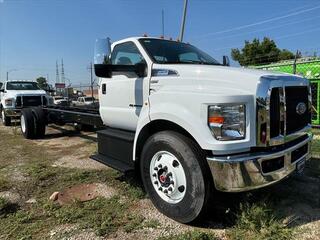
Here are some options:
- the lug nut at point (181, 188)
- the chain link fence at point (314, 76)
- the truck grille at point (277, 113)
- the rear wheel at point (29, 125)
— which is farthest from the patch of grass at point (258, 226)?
the rear wheel at point (29, 125)

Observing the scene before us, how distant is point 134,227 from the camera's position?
3867 mm

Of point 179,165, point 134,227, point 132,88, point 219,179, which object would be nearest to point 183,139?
point 179,165

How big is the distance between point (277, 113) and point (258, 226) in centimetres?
119

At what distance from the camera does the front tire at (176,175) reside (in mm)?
3617

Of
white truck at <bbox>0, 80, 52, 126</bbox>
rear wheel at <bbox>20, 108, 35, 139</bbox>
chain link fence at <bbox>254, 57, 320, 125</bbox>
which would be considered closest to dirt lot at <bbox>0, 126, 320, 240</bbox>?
rear wheel at <bbox>20, 108, 35, 139</bbox>

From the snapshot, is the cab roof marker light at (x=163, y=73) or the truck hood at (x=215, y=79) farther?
the cab roof marker light at (x=163, y=73)

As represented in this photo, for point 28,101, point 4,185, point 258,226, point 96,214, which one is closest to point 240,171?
point 258,226

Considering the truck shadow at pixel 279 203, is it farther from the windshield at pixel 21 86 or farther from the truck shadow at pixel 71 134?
the windshield at pixel 21 86

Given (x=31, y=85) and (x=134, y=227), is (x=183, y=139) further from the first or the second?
(x=31, y=85)

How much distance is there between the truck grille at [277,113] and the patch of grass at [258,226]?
78 centimetres

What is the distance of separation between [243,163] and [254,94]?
0.69 m

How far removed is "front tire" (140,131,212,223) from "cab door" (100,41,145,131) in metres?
0.87

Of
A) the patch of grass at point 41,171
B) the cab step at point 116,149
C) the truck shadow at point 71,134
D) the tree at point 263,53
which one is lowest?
the patch of grass at point 41,171

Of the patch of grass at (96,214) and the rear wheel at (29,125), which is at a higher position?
the rear wheel at (29,125)
